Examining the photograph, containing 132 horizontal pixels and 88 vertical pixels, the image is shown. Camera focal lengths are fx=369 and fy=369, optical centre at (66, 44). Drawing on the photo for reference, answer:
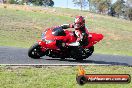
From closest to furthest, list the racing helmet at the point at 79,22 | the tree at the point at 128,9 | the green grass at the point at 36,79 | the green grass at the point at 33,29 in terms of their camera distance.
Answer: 1. the green grass at the point at 36,79
2. the racing helmet at the point at 79,22
3. the green grass at the point at 33,29
4. the tree at the point at 128,9

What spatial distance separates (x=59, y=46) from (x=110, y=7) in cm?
11856

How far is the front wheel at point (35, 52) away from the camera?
12.8 m

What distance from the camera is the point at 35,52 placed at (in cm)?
1288

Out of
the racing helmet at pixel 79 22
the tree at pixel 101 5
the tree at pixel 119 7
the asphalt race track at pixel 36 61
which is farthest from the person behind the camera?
the tree at pixel 119 7

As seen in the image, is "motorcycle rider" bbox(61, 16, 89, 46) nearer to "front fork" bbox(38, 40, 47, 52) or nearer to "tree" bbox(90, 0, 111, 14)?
"front fork" bbox(38, 40, 47, 52)

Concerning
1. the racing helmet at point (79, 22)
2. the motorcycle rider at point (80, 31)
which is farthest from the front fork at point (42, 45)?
the racing helmet at point (79, 22)

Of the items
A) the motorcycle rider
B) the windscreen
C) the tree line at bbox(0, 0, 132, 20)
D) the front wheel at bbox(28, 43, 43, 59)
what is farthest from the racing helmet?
the tree line at bbox(0, 0, 132, 20)

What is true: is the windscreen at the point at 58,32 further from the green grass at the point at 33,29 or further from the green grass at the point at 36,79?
the green grass at the point at 33,29

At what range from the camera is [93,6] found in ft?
417

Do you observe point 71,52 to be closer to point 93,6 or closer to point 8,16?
point 8,16

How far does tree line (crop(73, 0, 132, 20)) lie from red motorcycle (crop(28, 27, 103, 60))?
110469 millimetres

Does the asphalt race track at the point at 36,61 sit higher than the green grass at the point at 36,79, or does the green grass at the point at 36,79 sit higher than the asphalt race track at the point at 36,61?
the green grass at the point at 36,79

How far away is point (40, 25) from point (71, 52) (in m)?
34.9

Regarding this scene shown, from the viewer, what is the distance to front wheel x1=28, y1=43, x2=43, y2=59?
12.8 m
